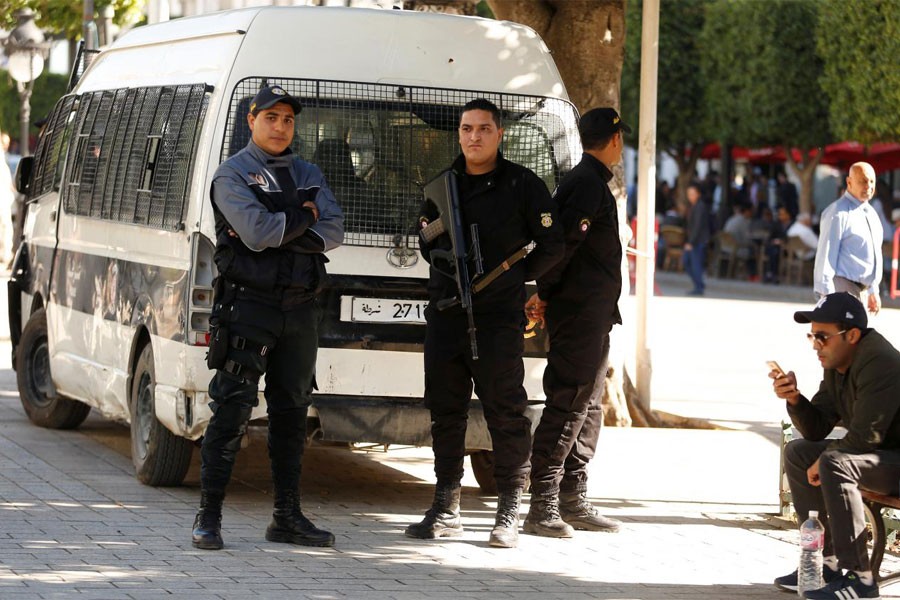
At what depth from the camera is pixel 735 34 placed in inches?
1521

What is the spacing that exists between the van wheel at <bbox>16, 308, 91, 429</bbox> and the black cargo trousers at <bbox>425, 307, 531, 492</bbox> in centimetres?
415

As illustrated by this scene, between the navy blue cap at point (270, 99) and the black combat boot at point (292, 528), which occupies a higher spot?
the navy blue cap at point (270, 99)

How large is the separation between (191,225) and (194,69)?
1.06 m

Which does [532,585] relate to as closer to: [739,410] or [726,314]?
[739,410]

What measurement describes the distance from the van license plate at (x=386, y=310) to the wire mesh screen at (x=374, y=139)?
0.96 ft

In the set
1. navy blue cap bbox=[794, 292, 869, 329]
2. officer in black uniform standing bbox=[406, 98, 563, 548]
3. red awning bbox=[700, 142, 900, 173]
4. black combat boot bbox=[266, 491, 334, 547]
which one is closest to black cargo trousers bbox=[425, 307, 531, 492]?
officer in black uniform standing bbox=[406, 98, 563, 548]

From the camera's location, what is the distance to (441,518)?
8039 millimetres

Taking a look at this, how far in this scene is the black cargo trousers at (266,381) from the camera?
742 centimetres

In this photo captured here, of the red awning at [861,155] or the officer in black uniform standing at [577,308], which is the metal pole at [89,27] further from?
the red awning at [861,155]

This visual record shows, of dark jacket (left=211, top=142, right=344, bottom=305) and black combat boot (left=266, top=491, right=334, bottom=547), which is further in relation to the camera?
black combat boot (left=266, top=491, right=334, bottom=547)

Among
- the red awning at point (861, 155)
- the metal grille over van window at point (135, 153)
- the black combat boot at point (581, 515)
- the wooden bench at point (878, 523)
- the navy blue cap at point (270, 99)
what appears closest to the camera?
the wooden bench at point (878, 523)

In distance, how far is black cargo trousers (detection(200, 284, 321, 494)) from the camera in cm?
742

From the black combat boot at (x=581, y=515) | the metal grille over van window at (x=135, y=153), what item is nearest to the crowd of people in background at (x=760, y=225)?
the metal grille over van window at (x=135, y=153)

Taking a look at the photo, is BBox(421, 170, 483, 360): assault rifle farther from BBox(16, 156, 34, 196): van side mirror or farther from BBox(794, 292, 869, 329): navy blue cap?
BBox(16, 156, 34, 196): van side mirror
